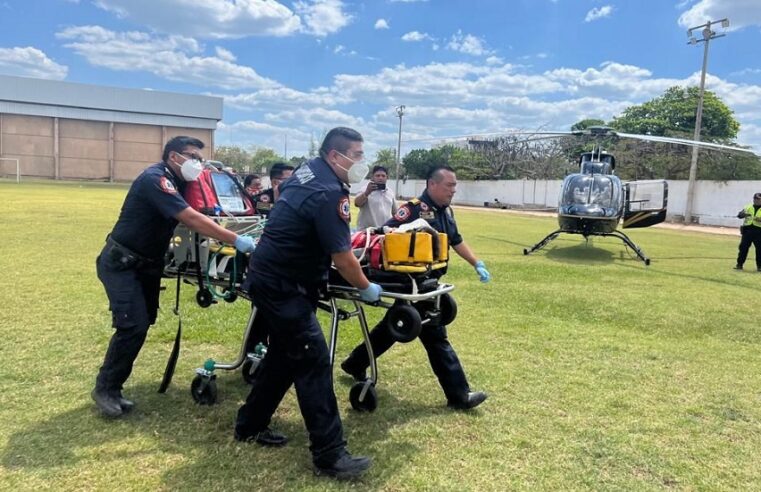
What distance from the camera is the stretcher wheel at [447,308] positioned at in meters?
4.08

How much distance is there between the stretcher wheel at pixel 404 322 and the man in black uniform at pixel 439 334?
494mm

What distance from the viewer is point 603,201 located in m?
14.9

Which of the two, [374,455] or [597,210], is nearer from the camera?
[374,455]

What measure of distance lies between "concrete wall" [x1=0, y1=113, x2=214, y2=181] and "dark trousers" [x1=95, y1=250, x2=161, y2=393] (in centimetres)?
7534

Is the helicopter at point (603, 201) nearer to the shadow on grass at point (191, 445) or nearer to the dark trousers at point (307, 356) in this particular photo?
the shadow on grass at point (191, 445)

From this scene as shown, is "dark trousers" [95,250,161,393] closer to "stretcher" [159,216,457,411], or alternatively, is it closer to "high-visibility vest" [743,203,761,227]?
"stretcher" [159,216,457,411]

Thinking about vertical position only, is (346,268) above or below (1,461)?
above

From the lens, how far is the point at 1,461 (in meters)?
3.36

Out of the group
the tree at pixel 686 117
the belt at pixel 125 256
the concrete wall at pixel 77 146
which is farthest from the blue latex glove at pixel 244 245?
the concrete wall at pixel 77 146

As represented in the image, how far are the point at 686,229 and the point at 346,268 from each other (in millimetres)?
30772

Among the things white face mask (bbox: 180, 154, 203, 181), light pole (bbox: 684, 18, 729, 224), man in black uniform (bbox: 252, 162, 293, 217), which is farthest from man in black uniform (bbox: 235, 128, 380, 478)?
light pole (bbox: 684, 18, 729, 224)

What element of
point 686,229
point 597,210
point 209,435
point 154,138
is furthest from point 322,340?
point 154,138

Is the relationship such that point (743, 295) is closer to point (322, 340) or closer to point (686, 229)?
point (322, 340)

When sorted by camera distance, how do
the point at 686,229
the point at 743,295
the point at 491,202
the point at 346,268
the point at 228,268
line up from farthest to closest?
the point at 491,202 → the point at 686,229 → the point at 743,295 → the point at 228,268 → the point at 346,268
